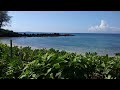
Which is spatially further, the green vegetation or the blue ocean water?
the blue ocean water

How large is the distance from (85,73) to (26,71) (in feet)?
1.89

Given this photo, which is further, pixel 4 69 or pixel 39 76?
pixel 4 69

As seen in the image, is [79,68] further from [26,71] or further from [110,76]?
[26,71]

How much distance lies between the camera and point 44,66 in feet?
8.27

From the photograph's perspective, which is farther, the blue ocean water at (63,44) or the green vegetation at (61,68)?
the blue ocean water at (63,44)

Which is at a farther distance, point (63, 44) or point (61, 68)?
point (63, 44)
